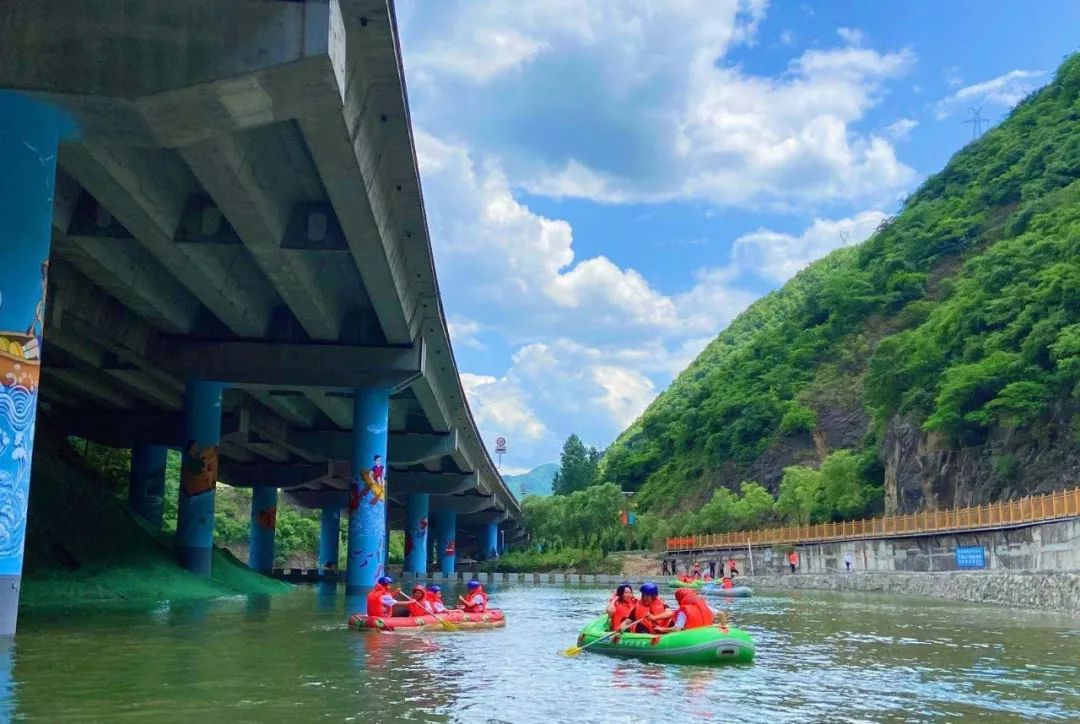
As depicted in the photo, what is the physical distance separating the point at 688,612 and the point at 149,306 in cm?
1853

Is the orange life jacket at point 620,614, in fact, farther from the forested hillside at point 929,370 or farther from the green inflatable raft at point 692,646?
the forested hillside at point 929,370

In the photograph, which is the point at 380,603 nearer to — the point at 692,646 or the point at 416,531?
the point at 692,646

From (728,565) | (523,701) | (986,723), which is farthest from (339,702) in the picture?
(728,565)

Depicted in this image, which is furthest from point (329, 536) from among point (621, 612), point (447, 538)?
point (621, 612)

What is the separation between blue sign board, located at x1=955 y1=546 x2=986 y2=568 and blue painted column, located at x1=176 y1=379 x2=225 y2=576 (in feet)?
89.2

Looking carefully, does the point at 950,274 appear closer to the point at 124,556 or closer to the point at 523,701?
the point at 124,556

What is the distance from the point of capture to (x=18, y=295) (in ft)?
46.7

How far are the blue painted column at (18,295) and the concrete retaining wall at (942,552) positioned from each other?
1049 inches

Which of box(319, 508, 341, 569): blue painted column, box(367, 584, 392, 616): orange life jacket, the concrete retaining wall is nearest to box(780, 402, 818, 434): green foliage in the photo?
the concrete retaining wall

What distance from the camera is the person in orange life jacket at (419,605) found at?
851 inches

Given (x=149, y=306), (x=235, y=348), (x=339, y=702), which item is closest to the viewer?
(x=339, y=702)

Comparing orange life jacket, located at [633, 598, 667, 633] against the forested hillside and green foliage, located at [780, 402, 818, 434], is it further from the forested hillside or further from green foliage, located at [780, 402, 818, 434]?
green foliage, located at [780, 402, 818, 434]

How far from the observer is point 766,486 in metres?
90.2

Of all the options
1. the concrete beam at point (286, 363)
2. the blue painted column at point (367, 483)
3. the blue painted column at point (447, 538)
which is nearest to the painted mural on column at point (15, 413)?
the concrete beam at point (286, 363)
